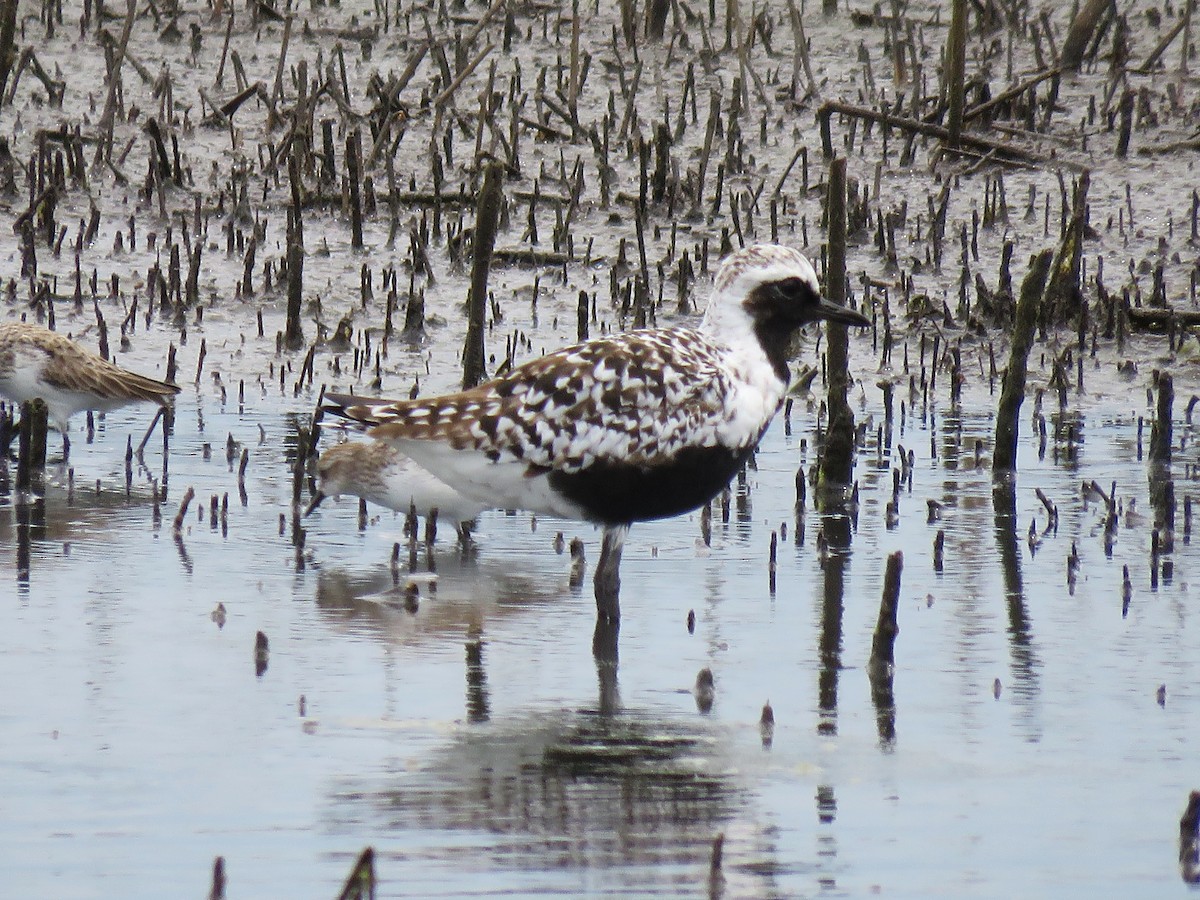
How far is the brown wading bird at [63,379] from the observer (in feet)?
32.3

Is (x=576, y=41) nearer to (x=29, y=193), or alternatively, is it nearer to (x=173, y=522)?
(x=29, y=193)

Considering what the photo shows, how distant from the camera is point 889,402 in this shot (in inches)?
413

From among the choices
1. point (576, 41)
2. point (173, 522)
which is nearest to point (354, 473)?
point (173, 522)

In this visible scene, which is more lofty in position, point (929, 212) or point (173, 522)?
point (929, 212)

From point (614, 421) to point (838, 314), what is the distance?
1.16 m

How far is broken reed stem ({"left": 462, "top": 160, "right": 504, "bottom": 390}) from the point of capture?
9633mm

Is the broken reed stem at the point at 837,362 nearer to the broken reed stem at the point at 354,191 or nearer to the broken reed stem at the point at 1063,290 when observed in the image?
the broken reed stem at the point at 1063,290

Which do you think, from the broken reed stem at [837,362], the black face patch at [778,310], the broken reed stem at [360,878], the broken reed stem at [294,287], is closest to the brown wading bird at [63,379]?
the broken reed stem at [294,287]

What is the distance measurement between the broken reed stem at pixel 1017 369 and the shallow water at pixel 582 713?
62 cm

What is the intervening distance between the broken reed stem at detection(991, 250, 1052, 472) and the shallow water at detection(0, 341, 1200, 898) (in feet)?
2.04

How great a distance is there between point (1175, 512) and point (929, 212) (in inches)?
190

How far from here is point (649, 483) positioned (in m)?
6.77

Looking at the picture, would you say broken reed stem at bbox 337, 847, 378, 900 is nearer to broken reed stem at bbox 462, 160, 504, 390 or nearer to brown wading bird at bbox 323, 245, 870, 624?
brown wading bird at bbox 323, 245, 870, 624

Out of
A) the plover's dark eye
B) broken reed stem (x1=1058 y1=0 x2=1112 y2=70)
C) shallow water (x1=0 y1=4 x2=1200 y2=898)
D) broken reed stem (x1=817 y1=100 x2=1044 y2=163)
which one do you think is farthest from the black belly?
broken reed stem (x1=1058 y1=0 x2=1112 y2=70)
